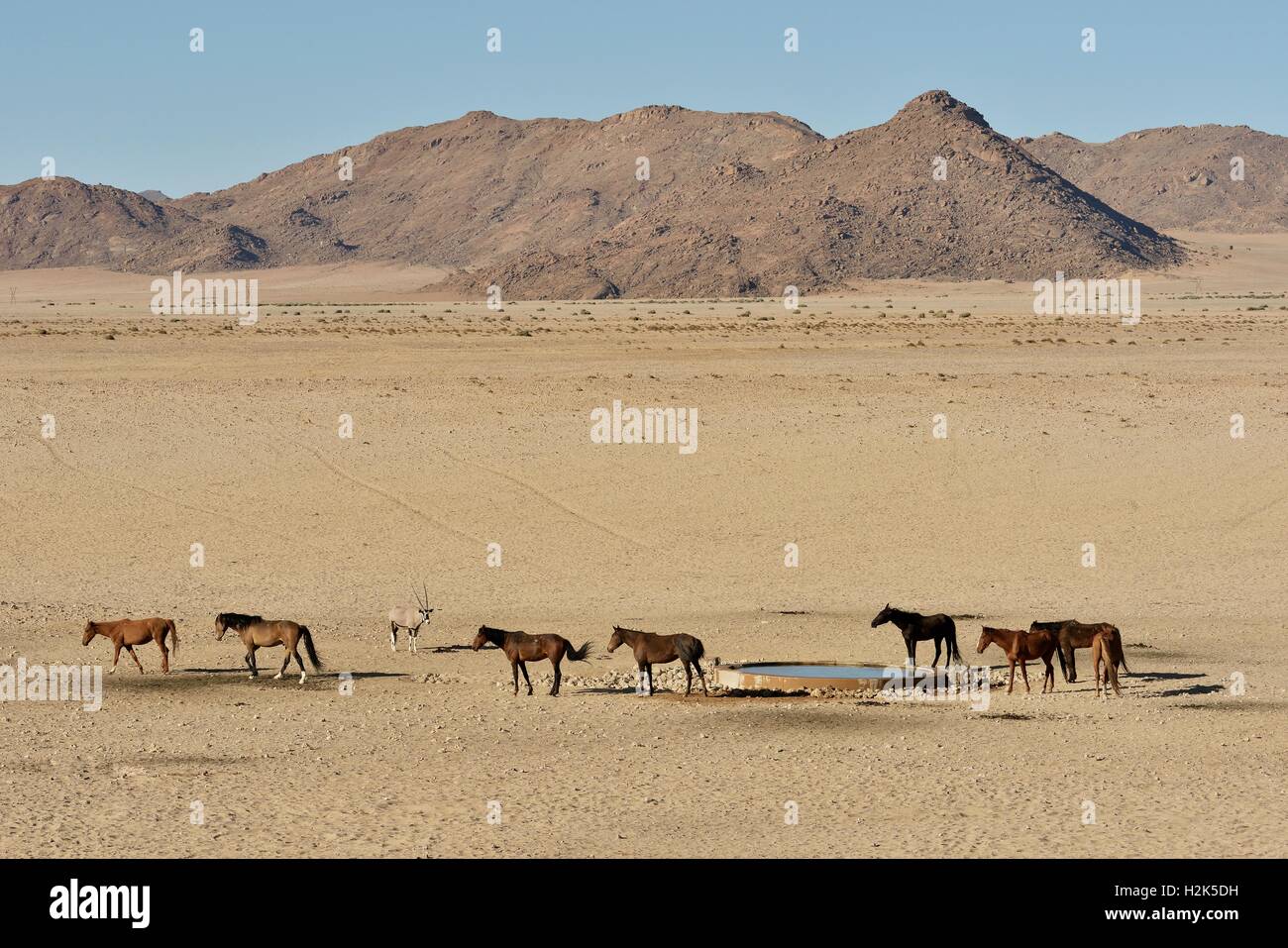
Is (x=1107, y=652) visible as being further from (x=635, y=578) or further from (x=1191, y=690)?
(x=635, y=578)

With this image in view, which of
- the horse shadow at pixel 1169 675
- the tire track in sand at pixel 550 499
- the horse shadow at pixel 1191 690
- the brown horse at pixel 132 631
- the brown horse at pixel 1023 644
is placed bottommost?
the horse shadow at pixel 1191 690

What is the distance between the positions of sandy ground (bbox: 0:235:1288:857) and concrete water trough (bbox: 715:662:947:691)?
0.80 metres

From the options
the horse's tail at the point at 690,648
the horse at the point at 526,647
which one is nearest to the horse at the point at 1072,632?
the horse's tail at the point at 690,648

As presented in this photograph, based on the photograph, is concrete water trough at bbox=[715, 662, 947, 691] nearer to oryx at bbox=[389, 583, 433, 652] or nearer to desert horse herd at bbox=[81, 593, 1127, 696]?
desert horse herd at bbox=[81, 593, 1127, 696]

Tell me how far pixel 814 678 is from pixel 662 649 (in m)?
2.12

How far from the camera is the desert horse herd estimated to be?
64.5ft

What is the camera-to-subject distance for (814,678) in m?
20.6

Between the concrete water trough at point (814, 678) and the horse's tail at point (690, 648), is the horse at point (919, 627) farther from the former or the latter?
the horse's tail at point (690, 648)

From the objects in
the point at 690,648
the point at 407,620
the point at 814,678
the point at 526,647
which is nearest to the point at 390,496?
the point at 407,620

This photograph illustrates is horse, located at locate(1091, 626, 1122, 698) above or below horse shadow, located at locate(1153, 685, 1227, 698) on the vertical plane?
above

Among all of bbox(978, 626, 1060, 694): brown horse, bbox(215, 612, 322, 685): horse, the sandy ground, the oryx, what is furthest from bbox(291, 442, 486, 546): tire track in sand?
bbox(978, 626, 1060, 694): brown horse

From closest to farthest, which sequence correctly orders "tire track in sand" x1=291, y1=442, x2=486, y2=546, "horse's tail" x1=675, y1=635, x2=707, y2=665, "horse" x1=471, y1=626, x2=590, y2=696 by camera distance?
"horse's tail" x1=675, y1=635, x2=707, y2=665
"horse" x1=471, y1=626, x2=590, y2=696
"tire track in sand" x1=291, y1=442, x2=486, y2=546

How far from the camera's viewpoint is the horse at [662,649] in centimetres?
1939
